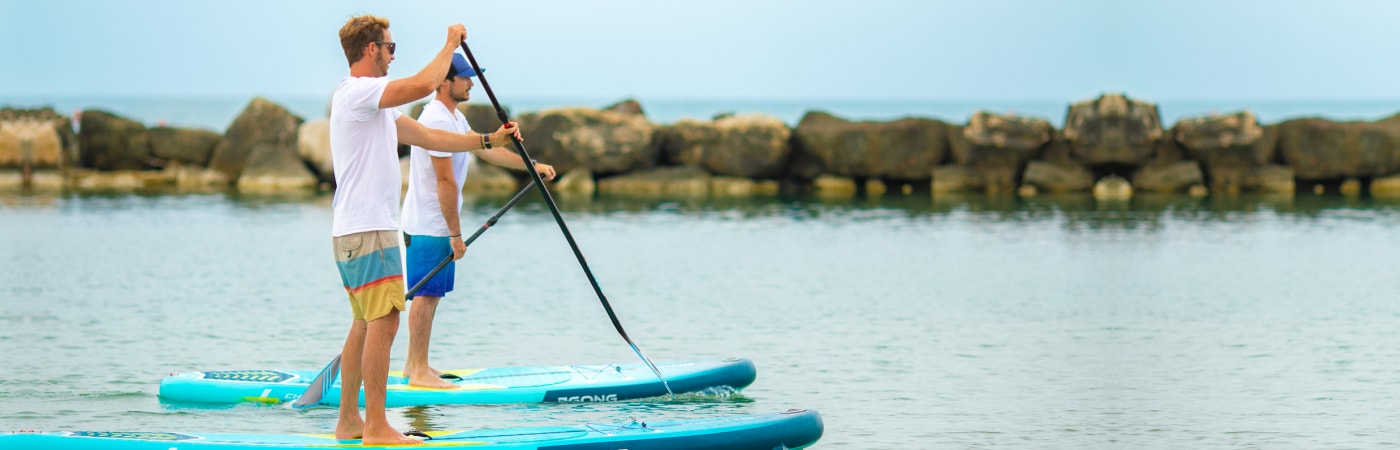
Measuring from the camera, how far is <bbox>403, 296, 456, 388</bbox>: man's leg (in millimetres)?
9164

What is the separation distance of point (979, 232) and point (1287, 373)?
13.3 metres

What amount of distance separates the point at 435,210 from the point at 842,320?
5.40 meters

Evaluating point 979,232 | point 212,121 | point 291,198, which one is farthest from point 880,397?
point 212,121

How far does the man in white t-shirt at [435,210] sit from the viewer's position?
886 cm

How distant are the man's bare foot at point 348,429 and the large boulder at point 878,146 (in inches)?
1082

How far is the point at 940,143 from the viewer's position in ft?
115

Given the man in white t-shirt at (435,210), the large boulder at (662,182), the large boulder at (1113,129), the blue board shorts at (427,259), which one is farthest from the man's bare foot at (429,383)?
the large boulder at (1113,129)

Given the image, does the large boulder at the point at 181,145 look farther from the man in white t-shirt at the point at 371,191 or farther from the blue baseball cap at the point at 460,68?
the man in white t-shirt at the point at 371,191

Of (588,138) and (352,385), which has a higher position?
(352,385)

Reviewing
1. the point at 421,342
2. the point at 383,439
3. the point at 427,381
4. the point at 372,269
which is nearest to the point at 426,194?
the point at 421,342

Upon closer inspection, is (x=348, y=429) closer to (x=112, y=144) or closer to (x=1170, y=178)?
(x=1170, y=178)

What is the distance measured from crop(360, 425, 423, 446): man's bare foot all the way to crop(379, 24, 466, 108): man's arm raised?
4.82ft

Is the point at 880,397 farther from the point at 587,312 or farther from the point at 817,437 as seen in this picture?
the point at 587,312

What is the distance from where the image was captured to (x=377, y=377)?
7277mm
